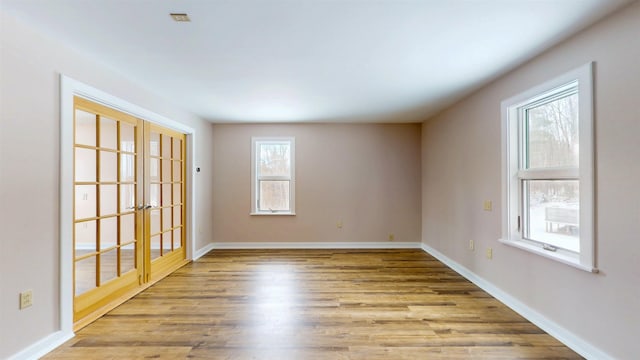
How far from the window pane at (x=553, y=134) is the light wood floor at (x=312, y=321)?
145cm

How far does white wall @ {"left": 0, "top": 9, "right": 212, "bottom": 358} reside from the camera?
1.97 metres

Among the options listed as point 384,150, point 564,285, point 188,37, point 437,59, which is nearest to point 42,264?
point 188,37

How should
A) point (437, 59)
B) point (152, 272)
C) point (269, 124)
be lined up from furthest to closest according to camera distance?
1. point (269, 124)
2. point (152, 272)
3. point (437, 59)

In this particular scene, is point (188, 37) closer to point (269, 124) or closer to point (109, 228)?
point (109, 228)

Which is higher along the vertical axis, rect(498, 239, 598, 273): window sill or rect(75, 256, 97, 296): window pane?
rect(498, 239, 598, 273): window sill

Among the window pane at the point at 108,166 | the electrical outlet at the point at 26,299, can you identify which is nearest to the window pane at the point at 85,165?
the window pane at the point at 108,166

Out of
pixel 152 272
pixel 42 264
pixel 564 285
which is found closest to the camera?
pixel 42 264

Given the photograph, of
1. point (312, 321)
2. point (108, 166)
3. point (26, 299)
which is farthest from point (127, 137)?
point (312, 321)

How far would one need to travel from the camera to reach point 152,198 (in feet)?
12.6

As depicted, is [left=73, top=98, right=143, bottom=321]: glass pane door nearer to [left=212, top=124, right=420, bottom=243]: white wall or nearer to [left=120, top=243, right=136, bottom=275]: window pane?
[left=120, top=243, right=136, bottom=275]: window pane

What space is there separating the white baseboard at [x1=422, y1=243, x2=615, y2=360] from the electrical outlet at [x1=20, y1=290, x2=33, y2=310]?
3912 millimetres

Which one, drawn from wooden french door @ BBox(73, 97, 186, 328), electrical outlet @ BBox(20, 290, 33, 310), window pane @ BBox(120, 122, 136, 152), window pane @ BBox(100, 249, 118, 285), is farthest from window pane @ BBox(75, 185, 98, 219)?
electrical outlet @ BBox(20, 290, 33, 310)

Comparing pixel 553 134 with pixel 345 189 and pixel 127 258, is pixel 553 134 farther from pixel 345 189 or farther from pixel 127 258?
pixel 127 258

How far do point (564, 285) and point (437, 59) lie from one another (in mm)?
2126
